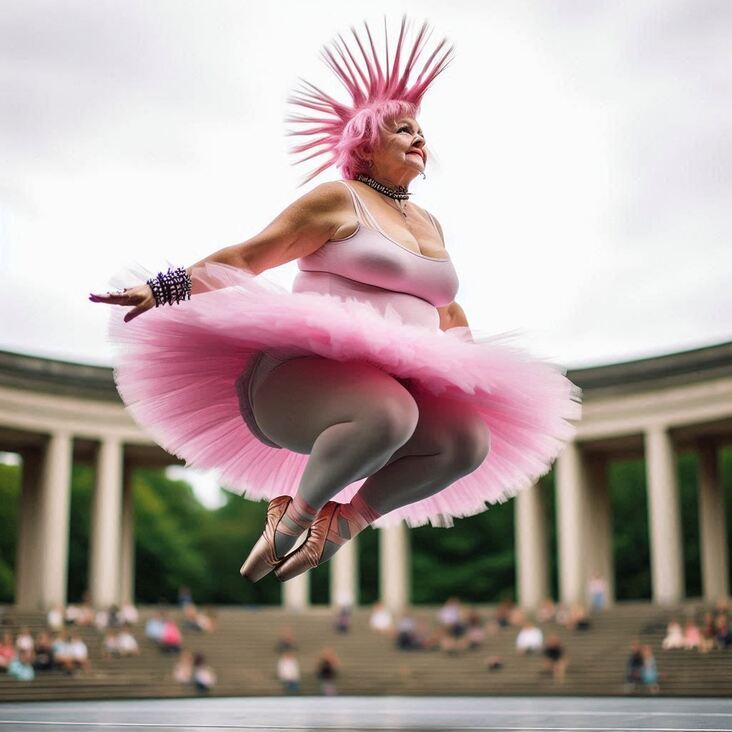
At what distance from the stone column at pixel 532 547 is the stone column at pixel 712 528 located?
4514 millimetres

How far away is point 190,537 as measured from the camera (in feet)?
177

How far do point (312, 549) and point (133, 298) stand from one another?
3.76ft

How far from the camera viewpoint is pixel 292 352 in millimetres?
4117

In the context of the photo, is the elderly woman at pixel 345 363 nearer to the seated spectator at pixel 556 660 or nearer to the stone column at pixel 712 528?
the seated spectator at pixel 556 660

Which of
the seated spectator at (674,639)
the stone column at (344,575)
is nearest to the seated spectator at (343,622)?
the stone column at (344,575)

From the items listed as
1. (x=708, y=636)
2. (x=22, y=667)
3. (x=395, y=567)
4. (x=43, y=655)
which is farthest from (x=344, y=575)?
(x=22, y=667)

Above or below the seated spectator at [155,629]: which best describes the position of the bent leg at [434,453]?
above

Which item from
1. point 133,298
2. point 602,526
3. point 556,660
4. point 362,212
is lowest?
point 556,660

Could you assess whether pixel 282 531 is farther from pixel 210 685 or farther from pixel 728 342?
pixel 728 342

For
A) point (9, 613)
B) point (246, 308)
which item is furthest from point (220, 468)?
point (9, 613)

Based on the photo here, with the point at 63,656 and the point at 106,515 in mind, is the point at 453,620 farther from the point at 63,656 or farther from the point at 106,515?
the point at 106,515

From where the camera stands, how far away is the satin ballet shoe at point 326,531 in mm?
4141

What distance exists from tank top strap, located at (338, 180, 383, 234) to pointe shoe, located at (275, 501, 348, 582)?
1.13 metres

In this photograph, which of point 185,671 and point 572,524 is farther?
point 572,524
